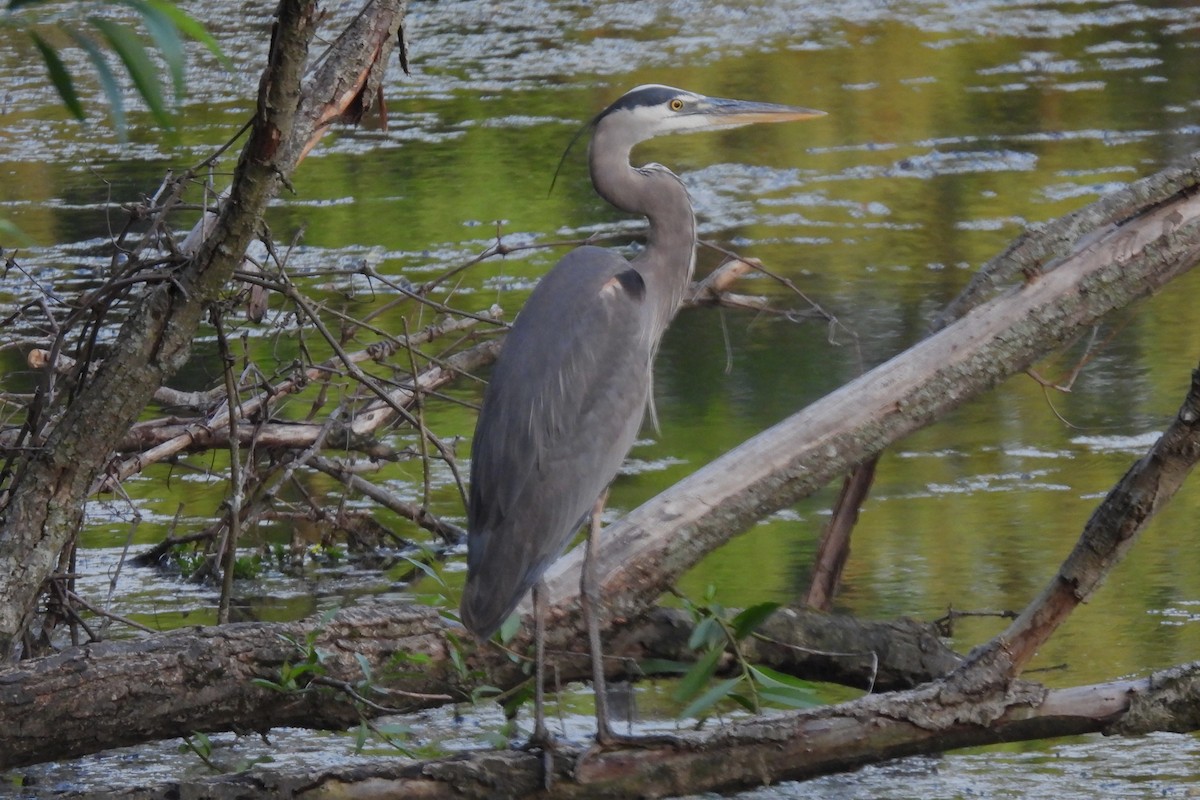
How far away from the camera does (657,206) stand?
12.3 ft

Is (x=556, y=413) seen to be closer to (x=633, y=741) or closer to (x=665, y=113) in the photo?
(x=633, y=741)

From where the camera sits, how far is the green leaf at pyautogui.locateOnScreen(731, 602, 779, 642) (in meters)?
3.21

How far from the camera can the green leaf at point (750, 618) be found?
3.21 m

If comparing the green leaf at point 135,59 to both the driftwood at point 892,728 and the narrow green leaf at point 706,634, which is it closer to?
the driftwood at point 892,728

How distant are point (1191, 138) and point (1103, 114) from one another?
103cm

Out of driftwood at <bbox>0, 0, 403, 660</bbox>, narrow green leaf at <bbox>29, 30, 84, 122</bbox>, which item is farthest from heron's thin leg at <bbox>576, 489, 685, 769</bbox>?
narrow green leaf at <bbox>29, 30, 84, 122</bbox>

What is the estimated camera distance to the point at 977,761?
357cm

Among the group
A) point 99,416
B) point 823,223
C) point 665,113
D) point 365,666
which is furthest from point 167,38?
point 823,223

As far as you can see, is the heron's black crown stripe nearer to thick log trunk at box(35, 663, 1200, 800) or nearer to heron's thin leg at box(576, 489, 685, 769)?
heron's thin leg at box(576, 489, 685, 769)

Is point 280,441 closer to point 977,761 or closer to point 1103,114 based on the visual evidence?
point 977,761

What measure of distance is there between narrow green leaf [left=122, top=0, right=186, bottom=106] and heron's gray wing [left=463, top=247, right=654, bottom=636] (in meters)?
2.00

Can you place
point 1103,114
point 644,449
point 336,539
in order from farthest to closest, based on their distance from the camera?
1. point 1103,114
2. point 644,449
3. point 336,539

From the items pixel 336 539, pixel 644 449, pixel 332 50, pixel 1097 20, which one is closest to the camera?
pixel 332 50

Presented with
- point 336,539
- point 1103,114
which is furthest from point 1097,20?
point 336,539
